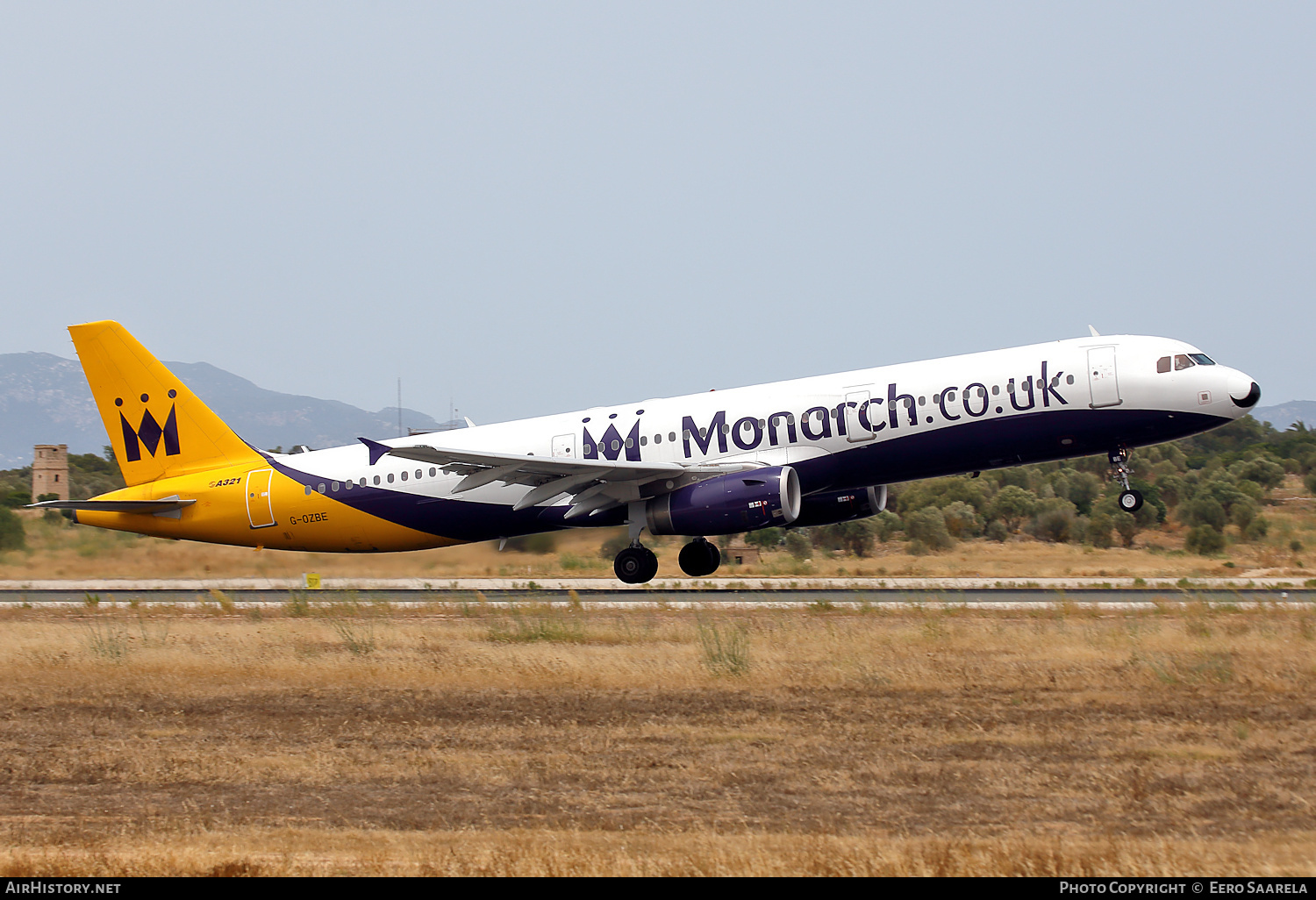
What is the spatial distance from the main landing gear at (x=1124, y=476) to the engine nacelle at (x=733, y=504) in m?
6.28

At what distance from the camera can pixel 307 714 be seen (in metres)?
12.6

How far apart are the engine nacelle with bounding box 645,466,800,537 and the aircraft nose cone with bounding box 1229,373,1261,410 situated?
831cm

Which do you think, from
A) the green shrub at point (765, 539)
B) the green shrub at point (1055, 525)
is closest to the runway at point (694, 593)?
the green shrub at point (765, 539)

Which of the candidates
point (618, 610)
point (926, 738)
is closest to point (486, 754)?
point (926, 738)

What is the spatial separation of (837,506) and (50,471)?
1320 inches

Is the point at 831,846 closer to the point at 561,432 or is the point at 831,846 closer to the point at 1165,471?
the point at 561,432

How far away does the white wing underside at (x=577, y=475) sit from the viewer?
23.2 m

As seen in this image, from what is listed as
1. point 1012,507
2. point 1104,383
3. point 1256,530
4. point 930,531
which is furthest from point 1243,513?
point 1104,383

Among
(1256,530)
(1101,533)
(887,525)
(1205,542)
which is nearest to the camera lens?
(1205,542)

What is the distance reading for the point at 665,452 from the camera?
25203mm

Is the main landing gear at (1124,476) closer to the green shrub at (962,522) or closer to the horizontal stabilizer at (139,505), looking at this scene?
the horizontal stabilizer at (139,505)

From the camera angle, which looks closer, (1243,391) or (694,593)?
(1243,391)

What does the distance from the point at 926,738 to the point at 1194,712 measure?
2959mm

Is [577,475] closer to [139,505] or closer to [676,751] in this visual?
[139,505]
